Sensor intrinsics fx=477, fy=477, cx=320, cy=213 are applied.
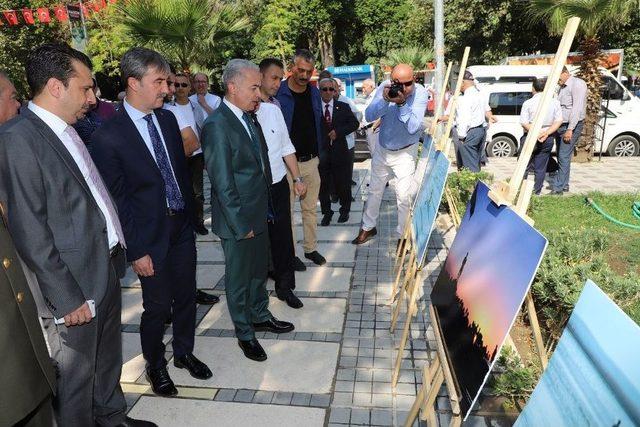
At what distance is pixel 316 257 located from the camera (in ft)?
17.6

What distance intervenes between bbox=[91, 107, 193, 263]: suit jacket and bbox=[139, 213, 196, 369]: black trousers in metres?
0.14

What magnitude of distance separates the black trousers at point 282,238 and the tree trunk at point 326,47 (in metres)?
34.8

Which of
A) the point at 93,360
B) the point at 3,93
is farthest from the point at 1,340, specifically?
the point at 3,93

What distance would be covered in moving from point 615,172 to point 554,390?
9.95 meters

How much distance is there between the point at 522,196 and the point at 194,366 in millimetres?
2501

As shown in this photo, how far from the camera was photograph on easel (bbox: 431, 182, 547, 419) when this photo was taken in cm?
172

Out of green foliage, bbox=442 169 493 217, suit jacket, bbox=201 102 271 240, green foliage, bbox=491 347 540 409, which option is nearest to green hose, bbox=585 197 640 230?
green foliage, bbox=442 169 493 217

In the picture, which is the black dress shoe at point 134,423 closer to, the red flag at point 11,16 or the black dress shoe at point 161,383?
the black dress shoe at point 161,383

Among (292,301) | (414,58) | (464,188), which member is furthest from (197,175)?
(414,58)

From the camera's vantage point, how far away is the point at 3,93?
273 cm

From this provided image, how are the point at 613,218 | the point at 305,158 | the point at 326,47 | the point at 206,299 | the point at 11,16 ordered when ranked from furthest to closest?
1. the point at 326,47
2. the point at 11,16
3. the point at 613,218
4. the point at 305,158
5. the point at 206,299

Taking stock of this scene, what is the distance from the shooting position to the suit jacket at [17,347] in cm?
174

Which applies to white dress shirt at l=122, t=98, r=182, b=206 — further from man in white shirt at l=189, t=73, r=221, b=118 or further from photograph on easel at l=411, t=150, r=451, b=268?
man in white shirt at l=189, t=73, r=221, b=118

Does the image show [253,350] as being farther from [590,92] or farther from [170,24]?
[590,92]
